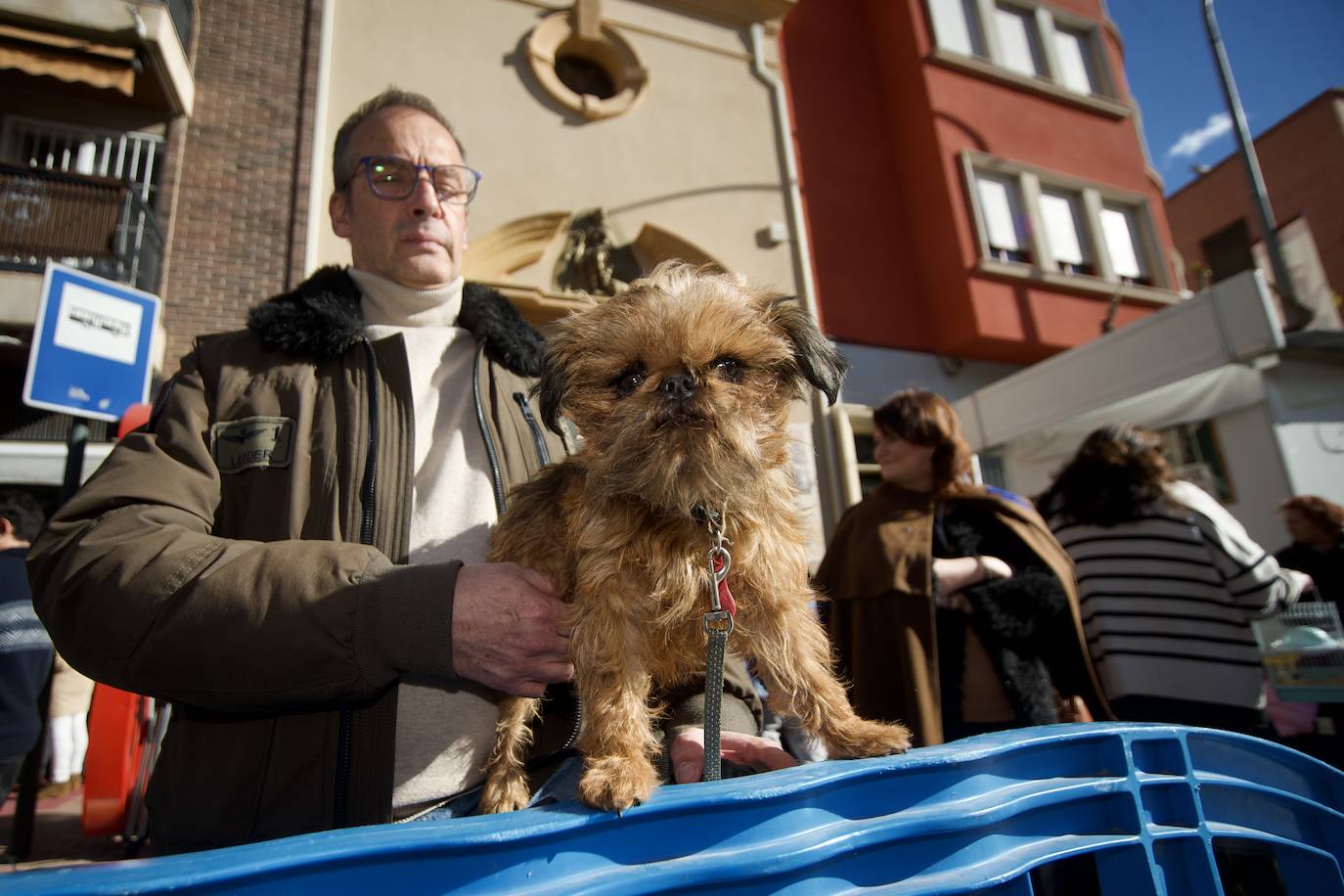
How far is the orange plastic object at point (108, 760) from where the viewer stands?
184 inches

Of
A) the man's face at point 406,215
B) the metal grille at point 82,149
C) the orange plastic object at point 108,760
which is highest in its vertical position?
the metal grille at point 82,149

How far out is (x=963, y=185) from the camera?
1172 cm

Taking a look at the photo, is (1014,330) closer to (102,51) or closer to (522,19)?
(522,19)

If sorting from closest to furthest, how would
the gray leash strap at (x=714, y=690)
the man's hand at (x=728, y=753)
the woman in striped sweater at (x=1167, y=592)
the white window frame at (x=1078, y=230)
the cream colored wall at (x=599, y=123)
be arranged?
the gray leash strap at (x=714, y=690) < the man's hand at (x=728, y=753) < the woman in striped sweater at (x=1167, y=592) < the cream colored wall at (x=599, y=123) < the white window frame at (x=1078, y=230)

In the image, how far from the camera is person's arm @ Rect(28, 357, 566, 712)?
51.2 inches

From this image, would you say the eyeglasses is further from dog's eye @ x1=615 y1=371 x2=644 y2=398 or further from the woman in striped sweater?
the woman in striped sweater

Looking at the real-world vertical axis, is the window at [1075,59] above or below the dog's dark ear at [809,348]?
above

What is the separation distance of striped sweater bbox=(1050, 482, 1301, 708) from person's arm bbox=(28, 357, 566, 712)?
3.58 m

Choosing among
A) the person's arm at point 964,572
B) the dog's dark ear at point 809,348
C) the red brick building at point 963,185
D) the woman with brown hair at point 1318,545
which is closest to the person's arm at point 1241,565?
the person's arm at point 964,572

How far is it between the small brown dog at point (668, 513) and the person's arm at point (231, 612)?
377 mm

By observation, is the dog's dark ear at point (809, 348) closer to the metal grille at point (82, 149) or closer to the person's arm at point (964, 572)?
the person's arm at point (964, 572)

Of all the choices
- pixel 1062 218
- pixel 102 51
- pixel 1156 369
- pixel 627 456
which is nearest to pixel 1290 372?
pixel 1156 369

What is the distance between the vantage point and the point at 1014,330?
11.3 meters

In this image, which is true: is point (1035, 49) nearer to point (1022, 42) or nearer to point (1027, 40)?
point (1027, 40)
